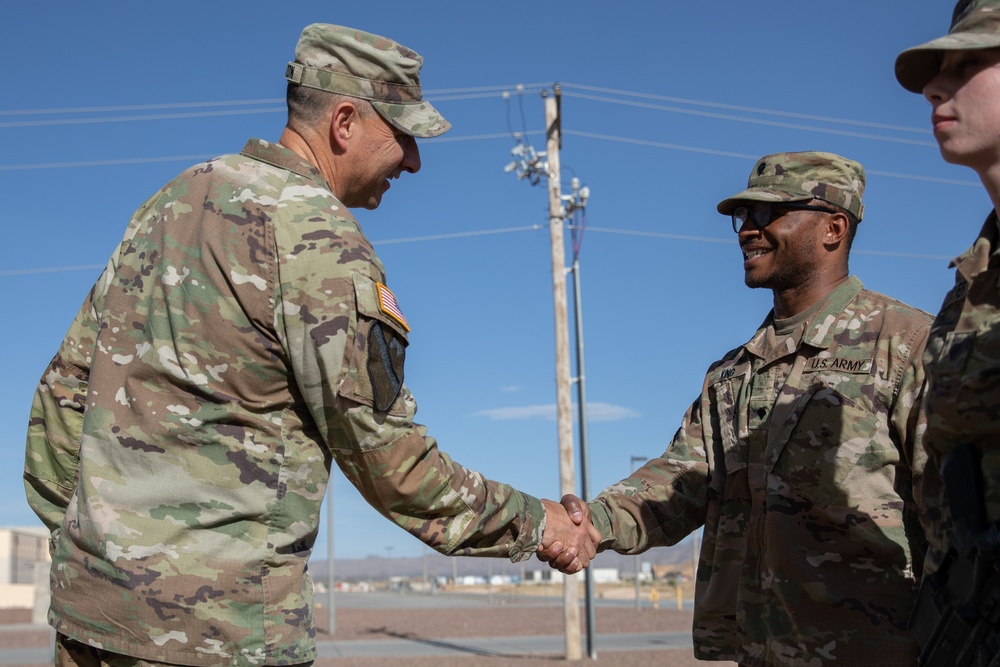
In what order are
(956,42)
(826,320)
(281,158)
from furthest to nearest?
(826,320) → (281,158) → (956,42)

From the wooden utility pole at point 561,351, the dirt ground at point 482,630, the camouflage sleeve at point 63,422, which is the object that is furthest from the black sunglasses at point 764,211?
the dirt ground at point 482,630

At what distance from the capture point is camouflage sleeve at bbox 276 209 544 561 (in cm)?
299

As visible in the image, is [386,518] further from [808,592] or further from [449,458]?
[808,592]

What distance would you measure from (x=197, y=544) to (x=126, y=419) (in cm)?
39

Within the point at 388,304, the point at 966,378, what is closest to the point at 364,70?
the point at 388,304

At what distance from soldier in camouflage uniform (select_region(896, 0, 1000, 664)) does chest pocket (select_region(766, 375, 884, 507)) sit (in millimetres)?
953

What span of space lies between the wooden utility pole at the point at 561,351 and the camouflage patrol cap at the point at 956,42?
13.3m

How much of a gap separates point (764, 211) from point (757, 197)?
0.09 m

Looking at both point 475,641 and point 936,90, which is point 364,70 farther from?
point 475,641

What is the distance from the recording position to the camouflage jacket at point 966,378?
251 cm

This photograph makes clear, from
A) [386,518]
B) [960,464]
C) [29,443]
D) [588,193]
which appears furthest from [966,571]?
[588,193]

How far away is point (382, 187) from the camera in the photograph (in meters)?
3.75

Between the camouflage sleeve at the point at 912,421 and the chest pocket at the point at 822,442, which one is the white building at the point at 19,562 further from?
the camouflage sleeve at the point at 912,421

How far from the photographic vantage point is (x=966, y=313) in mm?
2695
